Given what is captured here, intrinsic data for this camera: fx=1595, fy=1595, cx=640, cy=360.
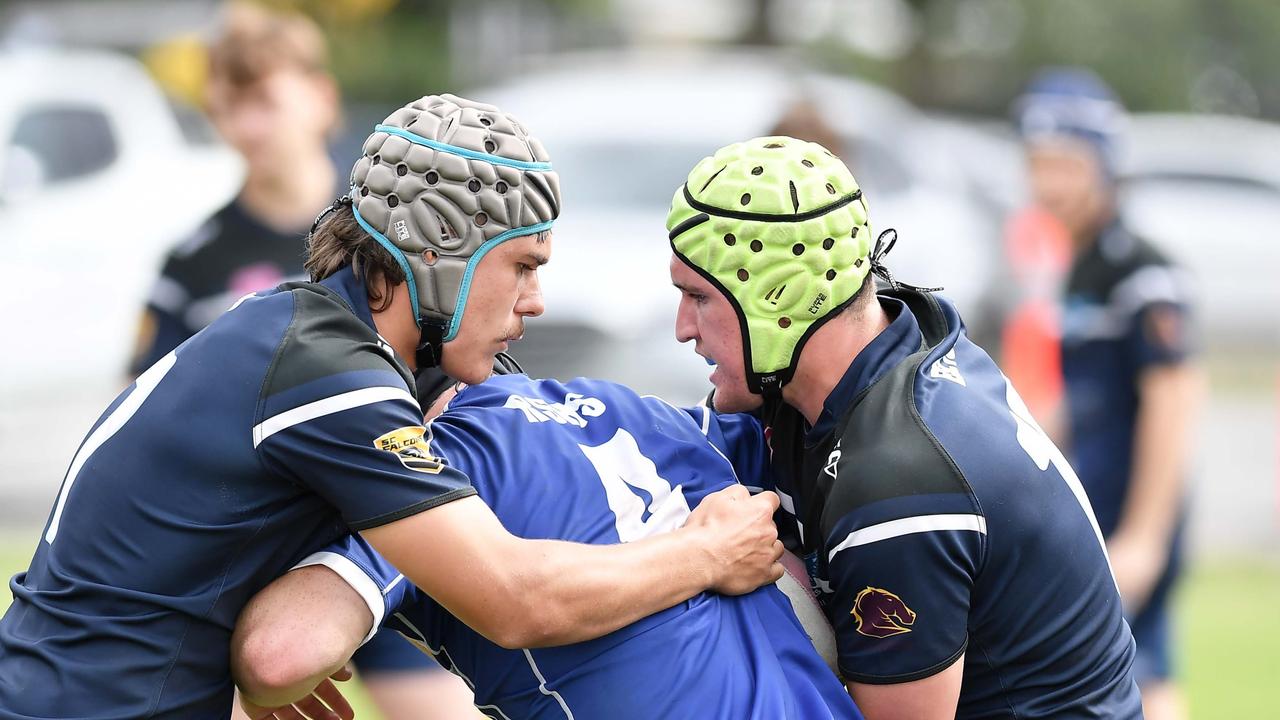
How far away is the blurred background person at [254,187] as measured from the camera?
6.82 metres

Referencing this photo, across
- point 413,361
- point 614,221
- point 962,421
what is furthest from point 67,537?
point 614,221

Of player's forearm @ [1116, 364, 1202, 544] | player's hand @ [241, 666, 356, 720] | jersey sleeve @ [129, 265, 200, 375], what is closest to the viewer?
player's hand @ [241, 666, 356, 720]

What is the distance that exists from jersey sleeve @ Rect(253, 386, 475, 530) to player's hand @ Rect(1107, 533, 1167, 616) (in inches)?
172

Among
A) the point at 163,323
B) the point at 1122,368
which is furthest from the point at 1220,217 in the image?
the point at 163,323

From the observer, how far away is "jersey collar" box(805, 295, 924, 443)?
12.5 feet

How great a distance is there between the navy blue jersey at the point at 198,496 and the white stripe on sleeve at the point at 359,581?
14cm

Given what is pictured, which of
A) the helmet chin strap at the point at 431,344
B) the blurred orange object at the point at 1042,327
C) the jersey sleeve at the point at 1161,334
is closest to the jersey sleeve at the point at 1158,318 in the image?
the jersey sleeve at the point at 1161,334

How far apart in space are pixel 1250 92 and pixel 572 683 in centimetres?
3297

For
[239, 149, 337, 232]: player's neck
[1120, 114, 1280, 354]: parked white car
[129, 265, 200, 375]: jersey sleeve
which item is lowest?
[1120, 114, 1280, 354]: parked white car

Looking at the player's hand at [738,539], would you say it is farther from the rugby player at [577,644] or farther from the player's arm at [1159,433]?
the player's arm at [1159,433]

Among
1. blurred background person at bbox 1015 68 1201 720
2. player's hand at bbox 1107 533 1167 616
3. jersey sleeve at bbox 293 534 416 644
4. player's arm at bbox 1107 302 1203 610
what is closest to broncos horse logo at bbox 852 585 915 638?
jersey sleeve at bbox 293 534 416 644

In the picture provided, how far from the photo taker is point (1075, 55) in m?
31.4

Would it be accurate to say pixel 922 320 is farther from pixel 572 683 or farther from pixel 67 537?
pixel 67 537

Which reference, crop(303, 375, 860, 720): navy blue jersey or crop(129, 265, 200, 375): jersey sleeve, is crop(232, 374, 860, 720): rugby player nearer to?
crop(303, 375, 860, 720): navy blue jersey
